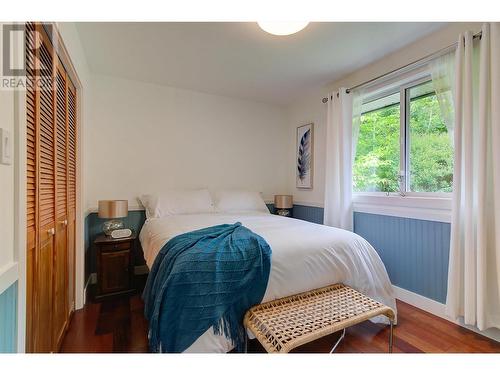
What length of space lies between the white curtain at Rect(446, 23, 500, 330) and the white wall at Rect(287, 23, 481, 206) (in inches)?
10.5

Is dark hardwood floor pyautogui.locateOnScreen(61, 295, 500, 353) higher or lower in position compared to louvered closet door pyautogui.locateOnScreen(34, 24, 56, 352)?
lower

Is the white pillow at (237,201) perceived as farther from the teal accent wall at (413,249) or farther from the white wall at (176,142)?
the teal accent wall at (413,249)

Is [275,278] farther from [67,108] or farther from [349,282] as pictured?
[67,108]

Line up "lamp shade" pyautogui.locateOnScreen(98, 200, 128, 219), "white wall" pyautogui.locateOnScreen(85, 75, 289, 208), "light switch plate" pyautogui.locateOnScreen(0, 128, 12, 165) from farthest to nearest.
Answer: "white wall" pyautogui.locateOnScreen(85, 75, 289, 208) < "lamp shade" pyautogui.locateOnScreen(98, 200, 128, 219) < "light switch plate" pyautogui.locateOnScreen(0, 128, 12, 165)

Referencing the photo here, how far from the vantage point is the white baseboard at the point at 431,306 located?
168cm

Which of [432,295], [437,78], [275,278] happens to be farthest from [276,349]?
[437,78]

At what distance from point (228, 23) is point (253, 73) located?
878mm

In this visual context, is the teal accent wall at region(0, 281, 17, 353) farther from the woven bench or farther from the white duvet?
the woven bench

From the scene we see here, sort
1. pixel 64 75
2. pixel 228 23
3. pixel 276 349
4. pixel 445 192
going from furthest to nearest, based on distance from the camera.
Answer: pixel 445 192
pixel 228 23
pixel 64 75
pixel 276 349

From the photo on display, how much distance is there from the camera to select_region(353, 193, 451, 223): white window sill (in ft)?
6.40

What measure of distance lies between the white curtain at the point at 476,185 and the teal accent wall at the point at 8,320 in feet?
7.81

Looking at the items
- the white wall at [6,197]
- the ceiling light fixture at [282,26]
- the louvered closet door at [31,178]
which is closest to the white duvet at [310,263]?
the louvered closet door at [31,178]

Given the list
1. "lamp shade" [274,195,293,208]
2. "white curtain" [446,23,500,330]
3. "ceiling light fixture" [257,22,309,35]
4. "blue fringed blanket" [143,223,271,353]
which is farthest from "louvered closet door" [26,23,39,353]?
"lamp shade" [274,195,293,208]

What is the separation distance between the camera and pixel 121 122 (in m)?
2.84
